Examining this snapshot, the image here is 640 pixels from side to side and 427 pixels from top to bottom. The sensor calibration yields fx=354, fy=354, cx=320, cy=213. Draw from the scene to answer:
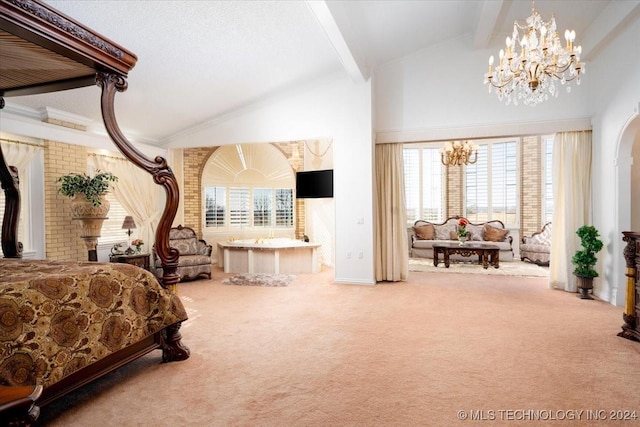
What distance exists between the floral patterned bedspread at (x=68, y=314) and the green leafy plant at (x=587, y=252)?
513cm

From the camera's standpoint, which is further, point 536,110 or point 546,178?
point 546,178

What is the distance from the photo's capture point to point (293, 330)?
11.9 ft

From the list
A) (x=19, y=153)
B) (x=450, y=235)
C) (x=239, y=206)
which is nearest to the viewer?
(x=19, y=153)

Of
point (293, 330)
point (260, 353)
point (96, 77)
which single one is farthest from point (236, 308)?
point (96, 77)

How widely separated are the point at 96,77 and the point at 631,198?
5.78 metres

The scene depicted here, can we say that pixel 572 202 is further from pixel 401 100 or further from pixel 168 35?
pixel 168 35

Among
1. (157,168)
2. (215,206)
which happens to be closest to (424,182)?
(215,206)

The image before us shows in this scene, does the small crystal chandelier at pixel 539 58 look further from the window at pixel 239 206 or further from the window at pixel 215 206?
the window at pixel 215 206

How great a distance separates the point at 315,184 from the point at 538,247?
17.0ft

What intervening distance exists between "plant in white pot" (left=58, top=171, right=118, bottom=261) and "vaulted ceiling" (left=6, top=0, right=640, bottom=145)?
1.12 metres

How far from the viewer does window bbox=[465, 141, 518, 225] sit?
9.27m

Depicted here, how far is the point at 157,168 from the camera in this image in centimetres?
265

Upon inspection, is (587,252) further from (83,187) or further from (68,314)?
(83,187)

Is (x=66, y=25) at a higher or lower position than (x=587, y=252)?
higher
